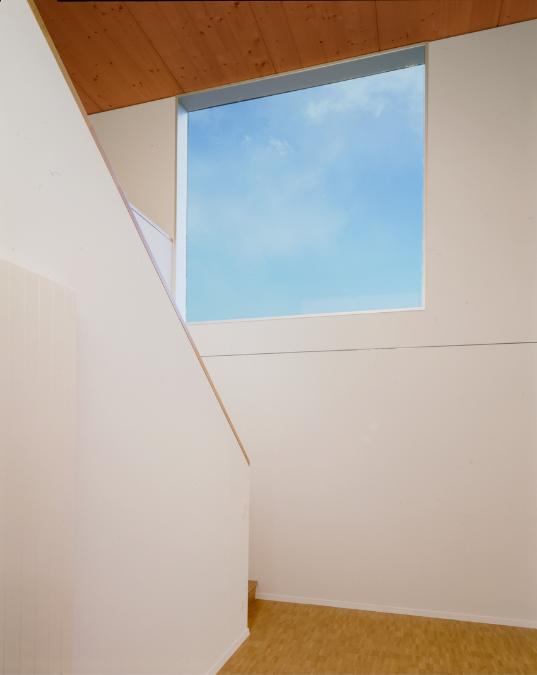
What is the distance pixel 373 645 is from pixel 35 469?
1.73m

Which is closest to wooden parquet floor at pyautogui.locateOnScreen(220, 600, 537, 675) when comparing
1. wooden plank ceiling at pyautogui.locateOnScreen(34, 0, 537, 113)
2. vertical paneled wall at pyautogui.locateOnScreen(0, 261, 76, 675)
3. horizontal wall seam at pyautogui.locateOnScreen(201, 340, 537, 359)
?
vertical paneled wall at pyautogui.locateOnScreen(0, 261, 76, 675)

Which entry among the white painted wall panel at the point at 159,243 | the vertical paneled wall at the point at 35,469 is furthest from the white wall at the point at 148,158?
the vertical paneled wall at the point at 35,469

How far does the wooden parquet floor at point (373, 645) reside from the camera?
2.00 metres

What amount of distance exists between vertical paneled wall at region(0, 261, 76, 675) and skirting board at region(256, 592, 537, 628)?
1762 millimetres

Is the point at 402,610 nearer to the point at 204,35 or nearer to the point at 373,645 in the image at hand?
the point at 373,645

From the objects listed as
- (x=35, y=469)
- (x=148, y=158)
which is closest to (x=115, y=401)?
(x=35, y=469)

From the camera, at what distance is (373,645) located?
→ 7.18 feet

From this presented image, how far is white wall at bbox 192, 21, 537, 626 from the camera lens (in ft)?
8.11

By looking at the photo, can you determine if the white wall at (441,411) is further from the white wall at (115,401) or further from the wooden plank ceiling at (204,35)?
the wooden plank ceiling at (204,35)

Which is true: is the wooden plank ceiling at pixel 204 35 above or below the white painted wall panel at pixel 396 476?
above

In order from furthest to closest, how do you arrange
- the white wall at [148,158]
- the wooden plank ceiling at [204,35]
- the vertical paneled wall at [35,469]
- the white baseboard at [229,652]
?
the white wall at [148,158]
the white baseboard at [229,652]
the vertical paneled wall at [35,469]
the wooden plank ceiling at [204,35]

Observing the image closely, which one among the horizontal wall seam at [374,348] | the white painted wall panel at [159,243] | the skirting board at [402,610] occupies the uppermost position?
the white painted wall panel at [159,243]

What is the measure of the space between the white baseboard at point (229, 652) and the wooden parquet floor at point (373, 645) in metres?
0.02

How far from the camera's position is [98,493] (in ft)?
4.37
